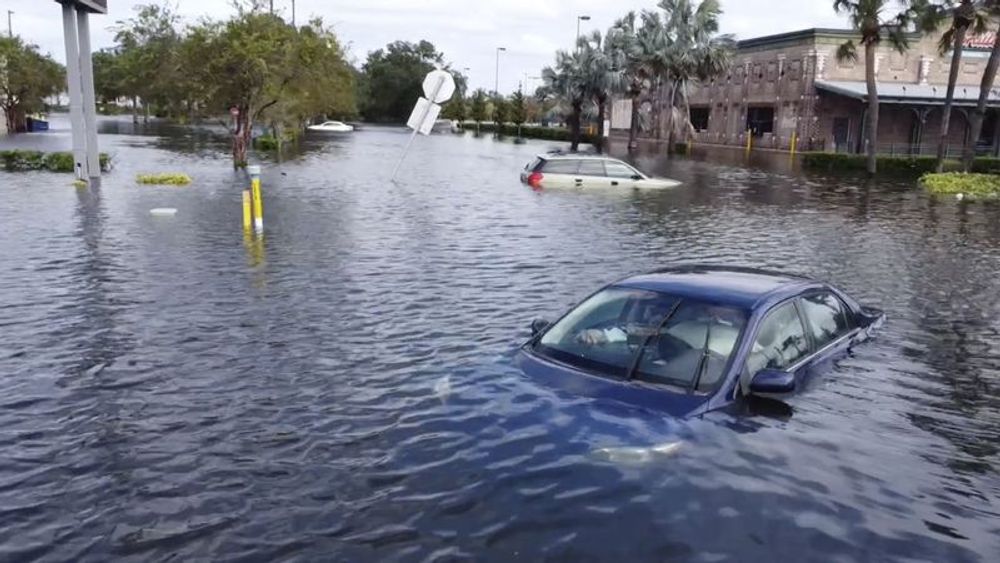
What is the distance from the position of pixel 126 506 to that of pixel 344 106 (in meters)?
69.6

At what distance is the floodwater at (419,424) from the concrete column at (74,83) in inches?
435

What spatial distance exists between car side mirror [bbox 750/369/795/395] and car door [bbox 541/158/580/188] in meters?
20.6

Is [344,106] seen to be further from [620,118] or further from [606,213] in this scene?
[606,213]

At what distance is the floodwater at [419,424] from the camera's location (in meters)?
5.16

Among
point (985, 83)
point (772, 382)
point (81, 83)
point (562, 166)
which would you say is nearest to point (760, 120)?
point (985, 83)

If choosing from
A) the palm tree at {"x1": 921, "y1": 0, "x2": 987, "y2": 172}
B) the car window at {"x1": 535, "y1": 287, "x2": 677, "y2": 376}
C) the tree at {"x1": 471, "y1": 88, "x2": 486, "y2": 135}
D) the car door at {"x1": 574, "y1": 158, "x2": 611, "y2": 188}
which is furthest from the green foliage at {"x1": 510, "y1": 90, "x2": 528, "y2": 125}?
the car window at {"x1": 535, "y1": 287, "x2": 677, "y2": 376}

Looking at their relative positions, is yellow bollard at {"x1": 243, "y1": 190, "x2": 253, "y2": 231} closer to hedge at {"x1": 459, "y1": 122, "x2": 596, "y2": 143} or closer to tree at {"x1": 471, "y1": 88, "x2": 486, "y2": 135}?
hedge at {"x1": 459, "y1": 122, "x2": 596, "y2": 143}

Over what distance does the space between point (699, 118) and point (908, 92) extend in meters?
25.3

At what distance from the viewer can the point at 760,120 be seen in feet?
218

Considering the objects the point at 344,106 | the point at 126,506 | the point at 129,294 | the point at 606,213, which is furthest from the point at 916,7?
the point at 344,106

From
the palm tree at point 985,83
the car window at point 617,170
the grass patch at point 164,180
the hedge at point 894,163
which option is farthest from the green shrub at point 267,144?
the palm tree at point 985,83

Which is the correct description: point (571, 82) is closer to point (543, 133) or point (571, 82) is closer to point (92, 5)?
point (543, 133)

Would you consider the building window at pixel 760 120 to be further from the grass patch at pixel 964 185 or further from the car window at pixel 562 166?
the car window at pixel 562 166

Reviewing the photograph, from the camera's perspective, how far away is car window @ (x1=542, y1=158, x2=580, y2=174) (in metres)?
27.2
